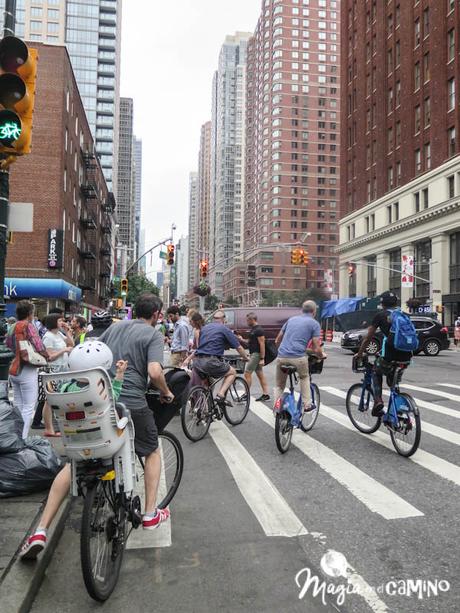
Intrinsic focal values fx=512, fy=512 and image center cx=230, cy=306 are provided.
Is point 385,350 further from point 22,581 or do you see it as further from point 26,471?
point 22,581

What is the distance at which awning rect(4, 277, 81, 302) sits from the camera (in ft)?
109

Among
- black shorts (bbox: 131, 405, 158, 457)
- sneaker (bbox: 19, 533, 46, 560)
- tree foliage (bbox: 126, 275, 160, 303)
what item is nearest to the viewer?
sneaker (bbox: 19, 533, 46, 560)

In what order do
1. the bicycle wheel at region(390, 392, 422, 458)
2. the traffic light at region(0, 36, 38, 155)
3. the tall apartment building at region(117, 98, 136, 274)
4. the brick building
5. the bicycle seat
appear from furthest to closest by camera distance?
the tall apartment building at region(117, 98, 136, 274)
the brick building
the bicycle seat
the bicycle wheel at region(390, 392, 422, 458)
the traffic light at region(0, 36, 38, 155)

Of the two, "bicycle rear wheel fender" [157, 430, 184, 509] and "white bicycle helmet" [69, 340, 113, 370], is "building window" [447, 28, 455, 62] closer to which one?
"bicycle rear wheel fender" [157, 430, 184, 509]

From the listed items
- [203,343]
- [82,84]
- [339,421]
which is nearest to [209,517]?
[203,343]

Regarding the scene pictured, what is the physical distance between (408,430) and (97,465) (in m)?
4.43

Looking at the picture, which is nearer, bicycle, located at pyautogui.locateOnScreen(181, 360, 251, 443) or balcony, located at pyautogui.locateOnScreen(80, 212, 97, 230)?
bicycle, located at pyautogui.locateOnScreen(181, 360, 251, 443)

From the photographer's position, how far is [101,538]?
3283mm

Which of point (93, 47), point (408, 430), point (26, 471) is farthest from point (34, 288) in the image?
point (93, 47)

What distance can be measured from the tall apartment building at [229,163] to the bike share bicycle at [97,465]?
540 ft

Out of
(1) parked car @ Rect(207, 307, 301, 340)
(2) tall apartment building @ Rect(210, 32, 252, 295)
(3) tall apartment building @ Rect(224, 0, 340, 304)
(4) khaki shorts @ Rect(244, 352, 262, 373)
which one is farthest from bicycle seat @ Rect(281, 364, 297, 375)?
(2) tall apartment building @ Rect(210, 32, 252, 295)

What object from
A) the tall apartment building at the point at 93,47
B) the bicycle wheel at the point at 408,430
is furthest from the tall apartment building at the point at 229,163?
the bicycle wheel at the point at 408,430

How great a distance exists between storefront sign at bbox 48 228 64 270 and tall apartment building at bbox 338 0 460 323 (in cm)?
2082

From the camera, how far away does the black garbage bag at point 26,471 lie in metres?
4.68
